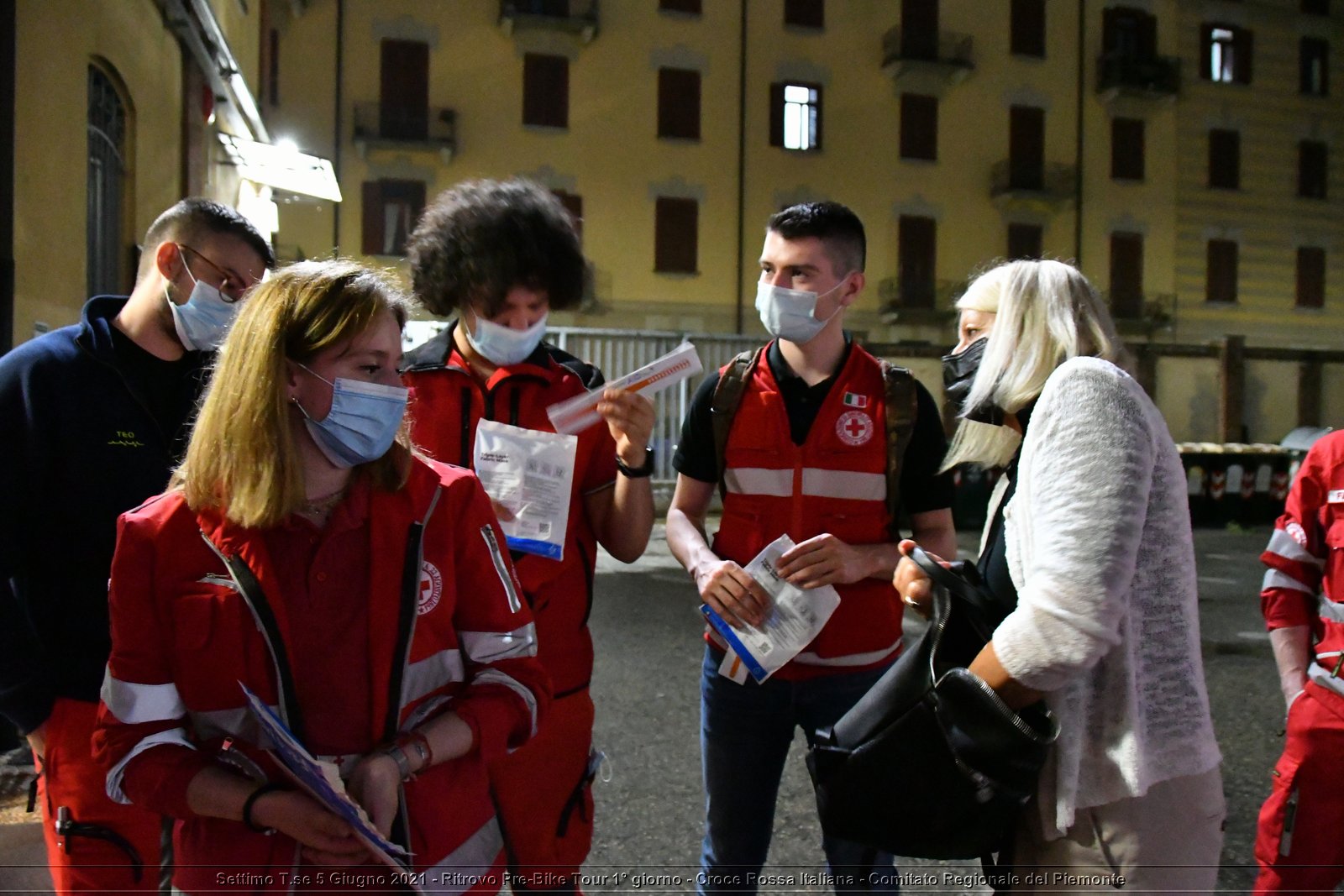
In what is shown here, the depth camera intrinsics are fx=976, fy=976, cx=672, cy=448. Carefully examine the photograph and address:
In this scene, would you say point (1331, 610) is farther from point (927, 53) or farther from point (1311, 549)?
point (927, 53)

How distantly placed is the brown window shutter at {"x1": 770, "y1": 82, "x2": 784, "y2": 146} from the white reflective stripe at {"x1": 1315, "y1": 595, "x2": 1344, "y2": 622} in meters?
22.4

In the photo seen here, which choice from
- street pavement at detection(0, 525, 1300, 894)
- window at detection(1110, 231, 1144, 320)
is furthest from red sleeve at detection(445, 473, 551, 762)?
window at detection(1110, 231, 1144, 320)

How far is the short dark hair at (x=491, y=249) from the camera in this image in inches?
101

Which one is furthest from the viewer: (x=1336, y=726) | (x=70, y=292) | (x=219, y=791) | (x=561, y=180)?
(x=561, y=180)

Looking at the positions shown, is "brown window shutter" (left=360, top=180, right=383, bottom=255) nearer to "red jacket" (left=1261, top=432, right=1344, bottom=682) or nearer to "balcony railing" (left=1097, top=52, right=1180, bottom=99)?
"balcony railing" (left=1097, top=52, right=1180, bottom=99)

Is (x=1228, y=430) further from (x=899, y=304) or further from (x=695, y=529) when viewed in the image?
(x=695, y=529)

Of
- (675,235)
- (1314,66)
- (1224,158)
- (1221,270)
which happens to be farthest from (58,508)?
(1314,66)

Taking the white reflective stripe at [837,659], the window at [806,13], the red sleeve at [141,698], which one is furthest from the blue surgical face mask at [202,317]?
the window at [806,13]

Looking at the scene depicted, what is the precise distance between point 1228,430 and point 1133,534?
21.7 m

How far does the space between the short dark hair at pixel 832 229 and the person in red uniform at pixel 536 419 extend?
693 mm

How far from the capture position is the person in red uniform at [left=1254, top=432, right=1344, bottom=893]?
102 inches

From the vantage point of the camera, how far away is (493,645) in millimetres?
1849

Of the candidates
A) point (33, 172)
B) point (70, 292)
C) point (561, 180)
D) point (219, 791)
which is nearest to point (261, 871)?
point (219, 791)

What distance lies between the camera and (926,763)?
70.7 inches
